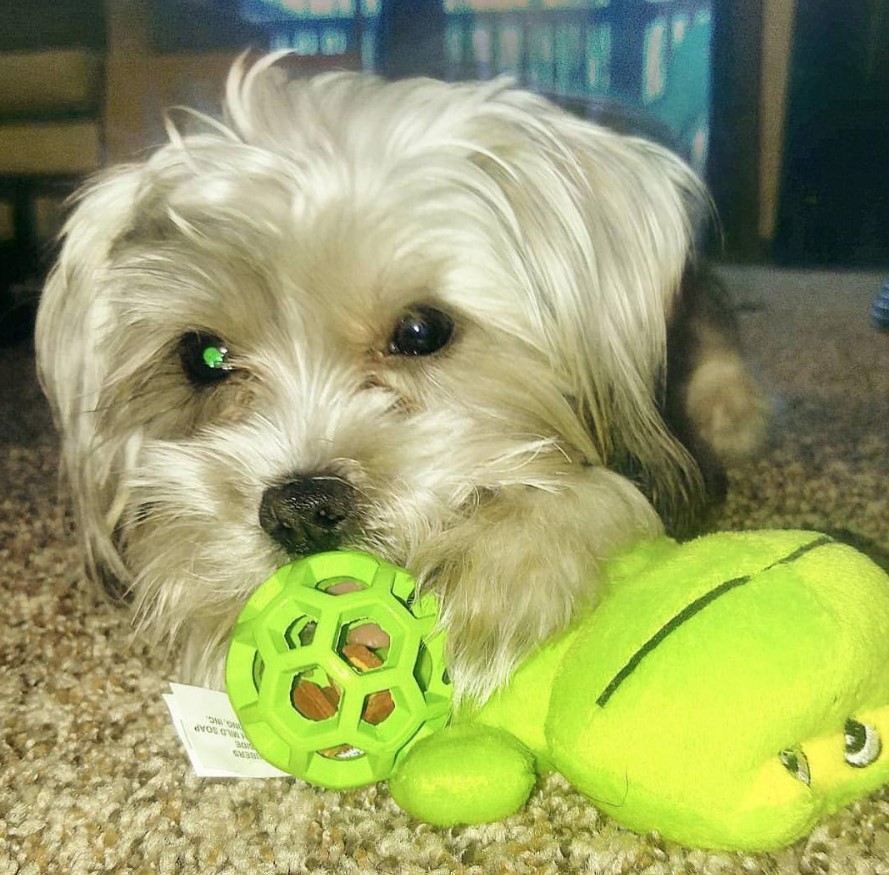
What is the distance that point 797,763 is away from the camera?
69cm

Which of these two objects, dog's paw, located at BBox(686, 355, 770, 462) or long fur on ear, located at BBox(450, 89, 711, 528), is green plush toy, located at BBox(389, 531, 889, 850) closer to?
long fur on ear, located at BBox(450, 89, 711, 528)

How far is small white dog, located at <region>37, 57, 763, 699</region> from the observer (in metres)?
0.88

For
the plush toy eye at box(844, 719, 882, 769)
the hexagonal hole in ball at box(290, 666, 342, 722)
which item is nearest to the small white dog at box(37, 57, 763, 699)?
the hexagonal hole in ball at box(290, 666, 342, 722)

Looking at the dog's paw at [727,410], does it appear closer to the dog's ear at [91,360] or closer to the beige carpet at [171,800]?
the beige carpet at [171,800]

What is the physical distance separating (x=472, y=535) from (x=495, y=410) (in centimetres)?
14

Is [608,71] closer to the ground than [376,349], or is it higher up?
higher up

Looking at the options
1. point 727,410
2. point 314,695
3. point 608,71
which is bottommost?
point 727,410

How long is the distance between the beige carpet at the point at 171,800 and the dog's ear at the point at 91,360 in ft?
0.31

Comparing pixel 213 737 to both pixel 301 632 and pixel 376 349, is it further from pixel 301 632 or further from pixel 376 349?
pixel 376 349

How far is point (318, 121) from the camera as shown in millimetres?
1038

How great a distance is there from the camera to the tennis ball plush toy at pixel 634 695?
67cm

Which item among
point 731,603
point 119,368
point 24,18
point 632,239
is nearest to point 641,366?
point 632,239

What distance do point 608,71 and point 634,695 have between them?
1102mm

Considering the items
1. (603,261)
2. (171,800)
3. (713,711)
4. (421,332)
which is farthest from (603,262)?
(171,800)
